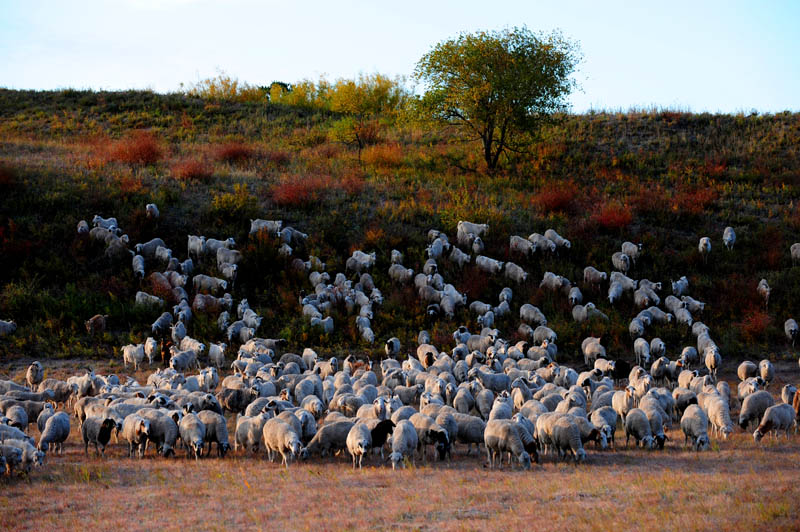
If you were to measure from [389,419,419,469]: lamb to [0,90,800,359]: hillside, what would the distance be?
10.6 metres

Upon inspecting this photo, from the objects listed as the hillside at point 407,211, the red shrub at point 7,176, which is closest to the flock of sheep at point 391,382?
the hillside at point 407,211

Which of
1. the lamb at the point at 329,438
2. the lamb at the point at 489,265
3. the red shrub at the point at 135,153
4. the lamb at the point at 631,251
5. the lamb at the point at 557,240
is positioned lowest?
A: the lamb at the point at 329,438

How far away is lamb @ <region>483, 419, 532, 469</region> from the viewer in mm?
13664

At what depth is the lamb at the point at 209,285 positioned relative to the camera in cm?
2802

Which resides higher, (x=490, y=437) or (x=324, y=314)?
(x=324, y=314)

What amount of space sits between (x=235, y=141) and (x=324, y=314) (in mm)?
26354

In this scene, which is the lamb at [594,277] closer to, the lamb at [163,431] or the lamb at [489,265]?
the lamb at [489,265]

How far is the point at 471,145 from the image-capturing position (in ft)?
153

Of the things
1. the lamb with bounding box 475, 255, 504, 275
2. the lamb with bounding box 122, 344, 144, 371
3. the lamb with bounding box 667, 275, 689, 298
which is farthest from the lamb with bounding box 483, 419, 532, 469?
the lamb with bounding box 667, 275, 689, 298

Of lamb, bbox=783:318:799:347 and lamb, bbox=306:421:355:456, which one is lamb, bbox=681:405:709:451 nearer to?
lamb, bbox=306:421:355:456

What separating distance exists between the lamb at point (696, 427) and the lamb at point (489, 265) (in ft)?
48.3

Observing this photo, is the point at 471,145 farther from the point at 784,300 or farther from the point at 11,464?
the point at 11,464

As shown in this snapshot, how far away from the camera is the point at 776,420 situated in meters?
15.2

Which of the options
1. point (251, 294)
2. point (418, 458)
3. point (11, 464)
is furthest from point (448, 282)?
point (11, 464)
